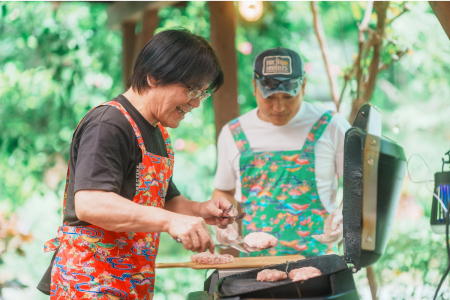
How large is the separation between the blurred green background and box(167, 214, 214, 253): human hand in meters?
3.98

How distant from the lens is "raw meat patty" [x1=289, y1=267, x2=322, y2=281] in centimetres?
196

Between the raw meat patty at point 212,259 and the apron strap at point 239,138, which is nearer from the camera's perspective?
the raw meat patty at point 212,259

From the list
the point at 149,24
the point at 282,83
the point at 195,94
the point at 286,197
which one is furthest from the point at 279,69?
the point at 149,24

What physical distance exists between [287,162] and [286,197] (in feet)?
0.69

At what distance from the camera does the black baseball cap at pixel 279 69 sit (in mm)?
3055

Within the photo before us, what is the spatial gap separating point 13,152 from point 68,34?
141 centimetres

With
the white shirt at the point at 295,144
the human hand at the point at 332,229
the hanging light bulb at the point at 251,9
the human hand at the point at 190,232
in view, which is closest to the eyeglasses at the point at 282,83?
the white shirt at the point at 295,144

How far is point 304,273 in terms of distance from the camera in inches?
78.9

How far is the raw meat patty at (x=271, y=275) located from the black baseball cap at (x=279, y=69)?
1274 mm

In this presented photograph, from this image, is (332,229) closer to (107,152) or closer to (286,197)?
(286,197)

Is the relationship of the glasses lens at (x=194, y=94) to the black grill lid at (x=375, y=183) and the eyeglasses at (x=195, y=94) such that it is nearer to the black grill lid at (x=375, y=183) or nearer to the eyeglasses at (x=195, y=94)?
the eyeglasses at (x=195, y=94)

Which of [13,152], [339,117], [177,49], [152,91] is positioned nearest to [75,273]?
[152,91]

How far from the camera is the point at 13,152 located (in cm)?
565

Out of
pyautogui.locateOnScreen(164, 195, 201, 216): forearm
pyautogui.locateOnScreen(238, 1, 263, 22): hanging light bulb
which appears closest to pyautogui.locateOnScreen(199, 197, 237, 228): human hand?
pyautogui.locateOnScreen(164, 195, 201, 216): forearm
